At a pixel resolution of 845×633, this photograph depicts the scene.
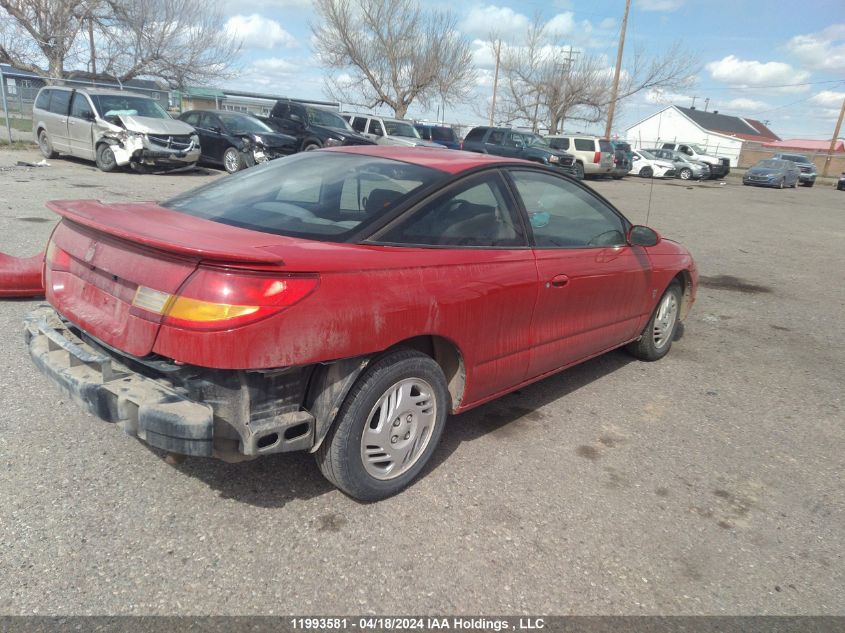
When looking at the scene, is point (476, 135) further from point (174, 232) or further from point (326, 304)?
point (326, 304)

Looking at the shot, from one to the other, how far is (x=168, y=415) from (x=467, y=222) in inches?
64.3

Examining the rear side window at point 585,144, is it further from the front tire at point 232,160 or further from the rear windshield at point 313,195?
the rear windshield at point 313,195

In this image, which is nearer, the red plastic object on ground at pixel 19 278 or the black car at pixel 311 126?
the red plastic object on ground at pixel 19 278

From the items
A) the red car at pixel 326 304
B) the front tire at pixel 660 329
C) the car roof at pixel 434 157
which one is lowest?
the front tire at pixel 660 329

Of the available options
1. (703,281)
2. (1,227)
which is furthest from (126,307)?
(703,281)

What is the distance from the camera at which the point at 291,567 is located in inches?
91.6

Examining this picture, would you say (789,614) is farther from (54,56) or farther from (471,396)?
(54,56)

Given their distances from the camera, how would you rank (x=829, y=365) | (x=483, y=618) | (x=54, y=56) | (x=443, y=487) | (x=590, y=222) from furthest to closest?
(x=54, y=56) < (x=829, y=365) < (x=590, y=222) < (x=443, y=487) < (x=483, y=618)

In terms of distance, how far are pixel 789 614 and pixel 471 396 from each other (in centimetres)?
157

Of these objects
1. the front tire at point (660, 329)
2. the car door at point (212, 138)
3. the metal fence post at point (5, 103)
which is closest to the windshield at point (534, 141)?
the car door at point (212, 138)

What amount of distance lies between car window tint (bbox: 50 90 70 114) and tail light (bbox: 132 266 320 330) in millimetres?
15329

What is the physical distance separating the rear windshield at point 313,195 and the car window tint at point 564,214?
2.27 feet

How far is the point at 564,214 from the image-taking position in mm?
3705

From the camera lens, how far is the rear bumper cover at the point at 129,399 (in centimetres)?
220
